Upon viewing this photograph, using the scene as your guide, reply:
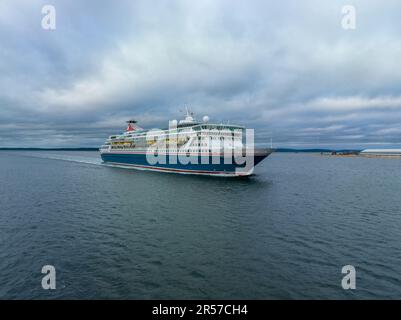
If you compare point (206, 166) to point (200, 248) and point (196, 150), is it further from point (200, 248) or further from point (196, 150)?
point (200, 248)

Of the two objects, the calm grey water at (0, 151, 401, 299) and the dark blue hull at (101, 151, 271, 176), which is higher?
the dark blue hull at (101, 151, 271, 176)

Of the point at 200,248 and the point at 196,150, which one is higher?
the point at 196,150

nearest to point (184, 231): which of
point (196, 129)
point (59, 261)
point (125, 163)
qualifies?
point (59, 261)

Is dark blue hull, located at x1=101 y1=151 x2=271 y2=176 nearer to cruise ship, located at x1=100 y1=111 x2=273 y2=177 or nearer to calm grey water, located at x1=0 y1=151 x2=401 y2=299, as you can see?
cruise ship, located at x1=100 y1=111 x2=273 y2=177

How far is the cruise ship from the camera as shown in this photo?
5125 centimetres

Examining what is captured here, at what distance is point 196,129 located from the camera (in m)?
59.3

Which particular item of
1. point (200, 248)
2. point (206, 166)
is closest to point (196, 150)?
point (206, 166)

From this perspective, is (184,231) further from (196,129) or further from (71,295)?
(196,129)

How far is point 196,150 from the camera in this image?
55.1m

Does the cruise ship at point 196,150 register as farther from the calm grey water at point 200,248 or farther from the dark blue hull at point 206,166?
the calm grey water at point 200,248

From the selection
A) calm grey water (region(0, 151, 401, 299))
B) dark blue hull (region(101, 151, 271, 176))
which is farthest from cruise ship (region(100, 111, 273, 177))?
calm grey water (region(0, 151, 401, 299))

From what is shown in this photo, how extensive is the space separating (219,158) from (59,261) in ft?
130

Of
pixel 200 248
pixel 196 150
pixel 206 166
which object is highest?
pixel 196 150
